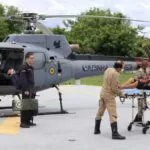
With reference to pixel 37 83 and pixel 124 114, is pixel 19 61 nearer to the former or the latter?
pixel 37 83

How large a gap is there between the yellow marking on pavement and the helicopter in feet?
4.36

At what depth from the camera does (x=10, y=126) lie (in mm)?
11578

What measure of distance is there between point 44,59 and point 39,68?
31 cm

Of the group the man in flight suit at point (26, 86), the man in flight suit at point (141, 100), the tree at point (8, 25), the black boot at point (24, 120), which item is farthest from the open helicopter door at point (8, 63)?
the tree at point (8, 25)

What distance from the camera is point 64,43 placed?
15094 mm

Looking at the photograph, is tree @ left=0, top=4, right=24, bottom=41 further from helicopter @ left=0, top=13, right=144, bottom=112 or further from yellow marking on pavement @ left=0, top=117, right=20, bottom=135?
yellow marking on pavement @ left=0, top=117, right=20, bottom=135

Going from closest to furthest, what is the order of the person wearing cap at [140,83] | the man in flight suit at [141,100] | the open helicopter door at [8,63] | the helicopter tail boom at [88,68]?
the person wearing cap at [140,83], the man in flight suit at [141,100], the open helicopter door at [8,63], the helicopter tail boom at [88,68]

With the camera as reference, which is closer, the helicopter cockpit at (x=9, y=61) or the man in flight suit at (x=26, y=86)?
the man in flight suit at (x=26, y=86)

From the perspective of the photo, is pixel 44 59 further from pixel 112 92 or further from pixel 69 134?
pixel 112 92

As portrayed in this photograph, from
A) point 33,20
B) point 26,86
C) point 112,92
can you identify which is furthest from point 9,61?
point 112,92

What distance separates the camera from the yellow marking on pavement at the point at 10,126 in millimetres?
10820

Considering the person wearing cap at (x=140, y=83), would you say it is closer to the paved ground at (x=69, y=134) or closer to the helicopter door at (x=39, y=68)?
the paved ground at (x=69, y=134)

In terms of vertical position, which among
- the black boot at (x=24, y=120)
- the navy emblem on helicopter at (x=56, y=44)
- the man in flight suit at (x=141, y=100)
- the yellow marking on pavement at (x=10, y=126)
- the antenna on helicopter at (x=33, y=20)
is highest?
the antenna on helicopter at (x=33, y=20)

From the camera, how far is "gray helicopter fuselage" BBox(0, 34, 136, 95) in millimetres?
13773
